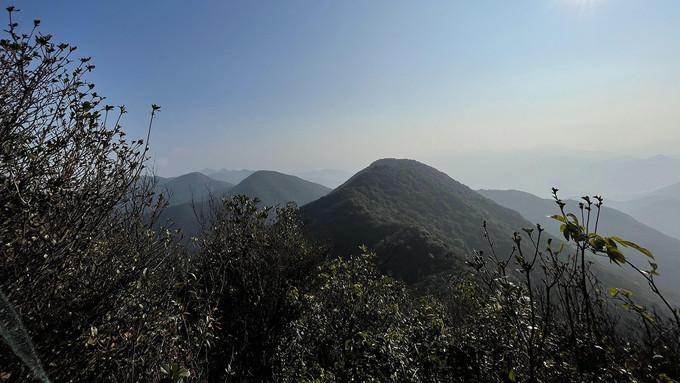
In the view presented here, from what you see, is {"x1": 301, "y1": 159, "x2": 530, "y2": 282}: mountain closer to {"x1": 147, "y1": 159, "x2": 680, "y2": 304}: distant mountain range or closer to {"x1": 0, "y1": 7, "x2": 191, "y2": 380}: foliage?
{"x1": 147, "y1": 159, "x2": 680, "y2": 304}: distant mountain range

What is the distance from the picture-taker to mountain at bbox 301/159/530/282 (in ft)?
182

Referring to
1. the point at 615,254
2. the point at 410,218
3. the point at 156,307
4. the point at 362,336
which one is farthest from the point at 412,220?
the point at 615,254

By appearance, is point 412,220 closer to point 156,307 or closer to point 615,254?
point 156,307

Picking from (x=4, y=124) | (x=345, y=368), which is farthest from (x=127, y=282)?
(x=345, y=368)

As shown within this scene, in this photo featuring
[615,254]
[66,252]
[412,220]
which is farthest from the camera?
[412,220]

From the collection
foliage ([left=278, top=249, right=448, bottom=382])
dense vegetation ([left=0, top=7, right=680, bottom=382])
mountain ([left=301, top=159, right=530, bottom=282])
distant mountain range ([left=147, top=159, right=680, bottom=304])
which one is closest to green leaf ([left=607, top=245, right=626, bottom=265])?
dense vegetation ([left=0, top=7, right=680, bottom=382])

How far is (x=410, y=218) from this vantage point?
90562mm

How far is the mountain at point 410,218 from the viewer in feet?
182

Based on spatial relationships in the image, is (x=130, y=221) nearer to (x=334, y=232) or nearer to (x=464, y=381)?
(x=464, y=381)

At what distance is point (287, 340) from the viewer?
855cm

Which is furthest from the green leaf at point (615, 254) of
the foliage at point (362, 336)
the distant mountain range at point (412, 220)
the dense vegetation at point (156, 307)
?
the distant mountain range at point (412, 220)

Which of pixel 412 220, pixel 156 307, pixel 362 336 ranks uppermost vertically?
pixel 156 307

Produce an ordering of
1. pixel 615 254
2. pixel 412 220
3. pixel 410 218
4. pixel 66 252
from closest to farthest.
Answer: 1. pixel 615 254
2. pixel 66 252
3. pixel 412 220
4. pixel 410 218

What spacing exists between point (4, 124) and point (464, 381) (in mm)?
7000
